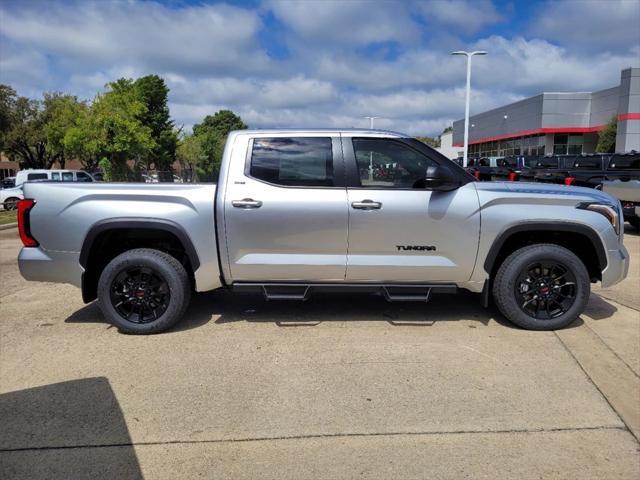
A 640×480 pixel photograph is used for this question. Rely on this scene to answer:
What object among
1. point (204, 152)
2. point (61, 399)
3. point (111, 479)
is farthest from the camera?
point (204, 152)

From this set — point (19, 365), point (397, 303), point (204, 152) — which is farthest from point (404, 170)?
point (204, 152)

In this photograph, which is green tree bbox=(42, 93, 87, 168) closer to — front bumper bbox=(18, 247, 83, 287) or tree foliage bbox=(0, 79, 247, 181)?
tree foliage bbox=(0, 79, 247, 181)

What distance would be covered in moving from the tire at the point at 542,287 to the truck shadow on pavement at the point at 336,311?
275 mm

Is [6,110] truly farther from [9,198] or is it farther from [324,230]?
[324,230]

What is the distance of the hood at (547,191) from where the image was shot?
4.81m

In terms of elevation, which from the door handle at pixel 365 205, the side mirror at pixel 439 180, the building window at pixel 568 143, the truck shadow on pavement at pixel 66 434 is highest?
the building window at pixel 568 143

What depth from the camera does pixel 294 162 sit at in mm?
4887

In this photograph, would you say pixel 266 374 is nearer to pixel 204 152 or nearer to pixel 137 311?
pixel 137 311

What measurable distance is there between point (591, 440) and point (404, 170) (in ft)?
8.72

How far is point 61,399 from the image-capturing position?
374 centimetres

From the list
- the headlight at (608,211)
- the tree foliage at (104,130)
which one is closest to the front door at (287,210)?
the headlight at (608,211)

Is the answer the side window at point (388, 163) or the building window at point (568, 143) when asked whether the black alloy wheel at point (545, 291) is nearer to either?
the side window at point (388, 163)

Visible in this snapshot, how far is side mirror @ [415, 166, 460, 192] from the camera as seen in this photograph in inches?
179

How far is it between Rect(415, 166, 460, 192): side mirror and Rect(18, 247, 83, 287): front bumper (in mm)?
3228
